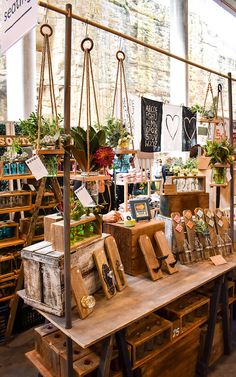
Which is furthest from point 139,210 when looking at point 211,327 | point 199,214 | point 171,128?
point 171,128

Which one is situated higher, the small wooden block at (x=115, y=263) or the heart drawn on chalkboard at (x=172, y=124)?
the heart drawn on chalkboard at (x=172, y=124)

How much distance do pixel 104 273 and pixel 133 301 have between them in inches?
9.0

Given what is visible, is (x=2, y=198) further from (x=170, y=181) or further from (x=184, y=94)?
(x=184, y=94)

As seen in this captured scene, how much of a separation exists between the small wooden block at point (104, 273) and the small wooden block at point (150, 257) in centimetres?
32

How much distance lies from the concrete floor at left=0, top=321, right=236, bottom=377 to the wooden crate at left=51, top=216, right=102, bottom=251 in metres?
1.42

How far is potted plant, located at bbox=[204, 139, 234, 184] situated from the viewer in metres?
2.77

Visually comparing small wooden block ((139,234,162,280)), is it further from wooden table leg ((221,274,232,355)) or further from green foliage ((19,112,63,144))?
green foliage ((19,112,63,144))

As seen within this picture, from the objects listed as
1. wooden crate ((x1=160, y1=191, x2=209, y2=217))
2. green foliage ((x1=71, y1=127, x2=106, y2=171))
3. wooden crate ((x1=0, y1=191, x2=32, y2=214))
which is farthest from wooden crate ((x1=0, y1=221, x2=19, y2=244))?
green foliage ((x1=71, y1=127, x2=106, y2=171))

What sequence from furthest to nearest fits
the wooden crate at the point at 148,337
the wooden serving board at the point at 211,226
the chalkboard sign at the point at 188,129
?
the chalkboard sign at the point at 188,129 < the wooden serving board at the point at 211,226 < the wooden crate at the point at 148,337

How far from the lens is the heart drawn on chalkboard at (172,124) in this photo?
13.8 ft

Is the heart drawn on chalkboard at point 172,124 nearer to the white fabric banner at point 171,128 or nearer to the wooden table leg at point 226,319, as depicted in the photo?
the white fabric banner at point 171,128

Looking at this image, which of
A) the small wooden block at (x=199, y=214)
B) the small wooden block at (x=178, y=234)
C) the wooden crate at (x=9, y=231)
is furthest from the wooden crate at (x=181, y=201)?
the wooden crate at (x=9, y=231)

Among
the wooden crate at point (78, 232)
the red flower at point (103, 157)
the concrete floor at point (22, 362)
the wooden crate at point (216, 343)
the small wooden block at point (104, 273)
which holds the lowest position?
the concrete floor at point (22, 362)

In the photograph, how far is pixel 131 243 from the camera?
221cm
